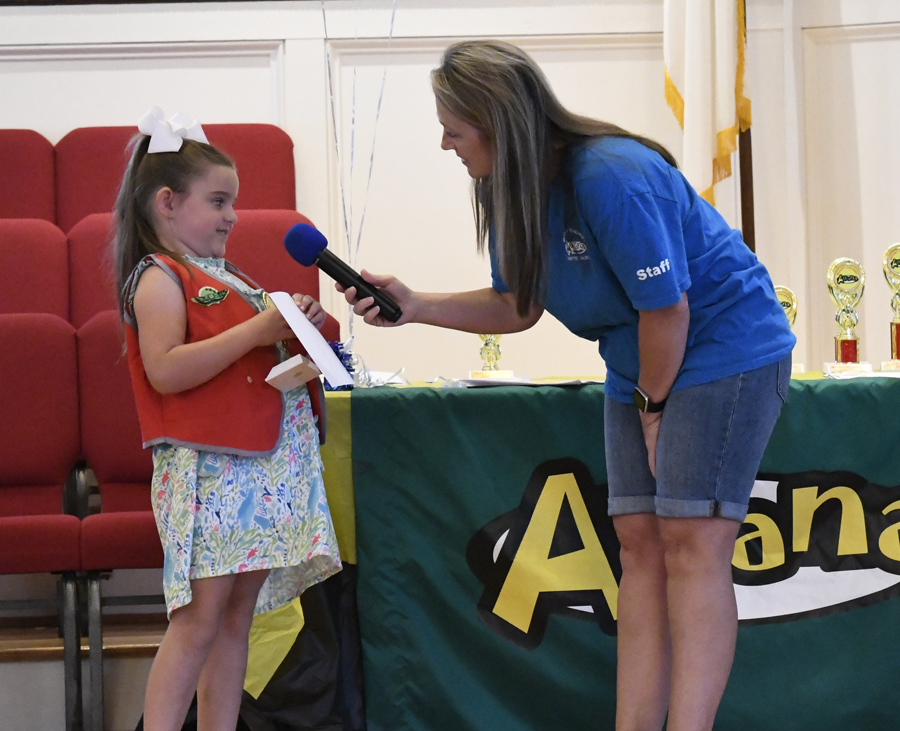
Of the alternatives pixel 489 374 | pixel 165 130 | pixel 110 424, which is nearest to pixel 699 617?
pixel 489 374

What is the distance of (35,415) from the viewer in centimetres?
234

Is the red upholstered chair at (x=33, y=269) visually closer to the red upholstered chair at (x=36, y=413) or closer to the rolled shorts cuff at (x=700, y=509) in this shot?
the red upholstered chair at (x=36, y=413)

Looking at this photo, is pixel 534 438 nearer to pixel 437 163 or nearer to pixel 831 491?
pixel 831 491

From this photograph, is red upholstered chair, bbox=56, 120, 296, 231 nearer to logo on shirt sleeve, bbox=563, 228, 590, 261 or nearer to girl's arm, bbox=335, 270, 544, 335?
girl's arm, bbox=335, 270, 544, 335

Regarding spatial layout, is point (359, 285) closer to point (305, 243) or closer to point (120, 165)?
point (305, 243)

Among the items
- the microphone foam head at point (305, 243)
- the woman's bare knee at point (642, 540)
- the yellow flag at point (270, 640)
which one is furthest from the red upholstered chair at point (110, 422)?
the woman's bare knee at point (642, 540)

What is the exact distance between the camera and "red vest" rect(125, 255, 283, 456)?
1.41m

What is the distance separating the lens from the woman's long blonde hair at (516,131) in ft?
4.02

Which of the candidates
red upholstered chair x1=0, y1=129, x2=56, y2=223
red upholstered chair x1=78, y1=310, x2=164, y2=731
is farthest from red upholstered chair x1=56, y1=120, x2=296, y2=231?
red upholstered chair x1=78, y1=310, x2=164, y2=731

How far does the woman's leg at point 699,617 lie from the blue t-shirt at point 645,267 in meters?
0.21

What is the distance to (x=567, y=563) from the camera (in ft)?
5.72

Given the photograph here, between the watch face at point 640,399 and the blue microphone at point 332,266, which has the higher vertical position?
the blue microphone at point 332,266

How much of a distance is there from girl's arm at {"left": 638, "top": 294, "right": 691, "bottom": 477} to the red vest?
59 centimetres

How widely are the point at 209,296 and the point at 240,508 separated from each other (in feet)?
1.12
